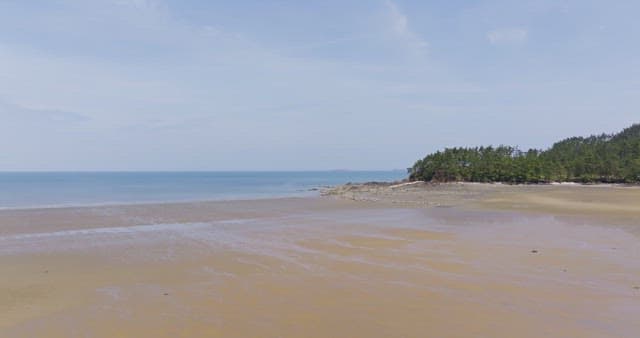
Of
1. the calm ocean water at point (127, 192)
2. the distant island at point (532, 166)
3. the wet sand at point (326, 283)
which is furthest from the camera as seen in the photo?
the distant island at point (532, 166)

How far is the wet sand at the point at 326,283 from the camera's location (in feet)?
21.6

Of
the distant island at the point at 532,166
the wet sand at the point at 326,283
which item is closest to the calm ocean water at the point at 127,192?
the distant island at the point at 532,166

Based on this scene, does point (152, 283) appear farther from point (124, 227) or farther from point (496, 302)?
point (124, 227)

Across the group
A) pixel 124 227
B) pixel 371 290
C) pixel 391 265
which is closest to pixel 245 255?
pixel 391 265

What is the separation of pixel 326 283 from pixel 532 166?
68.0m

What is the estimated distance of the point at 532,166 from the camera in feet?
227

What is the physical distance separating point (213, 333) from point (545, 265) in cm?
780

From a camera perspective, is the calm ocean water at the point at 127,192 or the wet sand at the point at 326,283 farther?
the calm ocean water at the point at 127,192

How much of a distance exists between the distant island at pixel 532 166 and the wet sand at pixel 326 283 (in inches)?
2168

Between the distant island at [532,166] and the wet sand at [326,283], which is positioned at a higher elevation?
the distant island at [532,166]

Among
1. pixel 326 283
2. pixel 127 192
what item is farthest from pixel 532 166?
pixel 326 283

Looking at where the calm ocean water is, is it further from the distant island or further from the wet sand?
the wet sand

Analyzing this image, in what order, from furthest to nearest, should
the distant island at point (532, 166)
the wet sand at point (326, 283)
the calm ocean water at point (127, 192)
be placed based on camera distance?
the distant island at point (532, 166) < the calm ocean water at point (127, 192) < the wet sand at point (326, 283)

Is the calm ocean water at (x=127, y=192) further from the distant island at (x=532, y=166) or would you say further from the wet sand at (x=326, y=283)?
the wet sand at (x=326, y=283)
